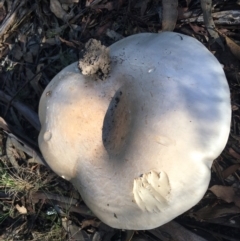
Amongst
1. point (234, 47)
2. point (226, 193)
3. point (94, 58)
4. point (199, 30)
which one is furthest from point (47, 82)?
point (226, 193)

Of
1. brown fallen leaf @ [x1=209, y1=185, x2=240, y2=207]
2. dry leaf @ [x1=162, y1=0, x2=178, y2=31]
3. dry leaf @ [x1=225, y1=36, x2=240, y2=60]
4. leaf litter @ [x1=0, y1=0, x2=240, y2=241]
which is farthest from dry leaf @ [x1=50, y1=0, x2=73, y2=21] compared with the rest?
brown fallen leaf @ [x1=209, y1=185, x2=240, y2=207]

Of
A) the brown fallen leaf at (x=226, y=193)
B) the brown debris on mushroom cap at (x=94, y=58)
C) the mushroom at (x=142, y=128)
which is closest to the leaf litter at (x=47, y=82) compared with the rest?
the brown fallen leaf at (x=226, y=193)

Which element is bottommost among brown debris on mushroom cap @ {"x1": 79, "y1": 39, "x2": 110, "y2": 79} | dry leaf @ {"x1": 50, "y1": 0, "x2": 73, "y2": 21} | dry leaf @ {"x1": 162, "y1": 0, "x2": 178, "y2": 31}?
dry leaf @ {"x1": 162, "y1": 0, "x2": 178, "y2": 31}

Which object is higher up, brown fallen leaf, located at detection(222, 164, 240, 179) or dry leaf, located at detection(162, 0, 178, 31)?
dry leaf, located at detection(162, 0, 178, 31)

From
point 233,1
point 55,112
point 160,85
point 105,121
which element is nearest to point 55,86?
point 55,112

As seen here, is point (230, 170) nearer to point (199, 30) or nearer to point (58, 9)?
point (199, 30)

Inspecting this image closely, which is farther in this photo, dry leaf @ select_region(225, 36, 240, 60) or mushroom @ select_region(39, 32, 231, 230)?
dry leaf @ select_region(225, 36, 240, 60)

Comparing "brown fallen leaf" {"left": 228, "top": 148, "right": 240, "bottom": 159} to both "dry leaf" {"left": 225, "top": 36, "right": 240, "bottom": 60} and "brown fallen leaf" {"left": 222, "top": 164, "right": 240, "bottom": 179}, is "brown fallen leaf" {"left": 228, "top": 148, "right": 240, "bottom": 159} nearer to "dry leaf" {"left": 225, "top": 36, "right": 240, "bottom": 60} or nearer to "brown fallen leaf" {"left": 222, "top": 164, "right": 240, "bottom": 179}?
"brown fallen leaf" {"left": 222, "top": 164, "right": 240, "bottom": 179}

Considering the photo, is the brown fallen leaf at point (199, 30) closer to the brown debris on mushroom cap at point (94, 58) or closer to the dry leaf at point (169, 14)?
the dry leaf at point (169, 14)
